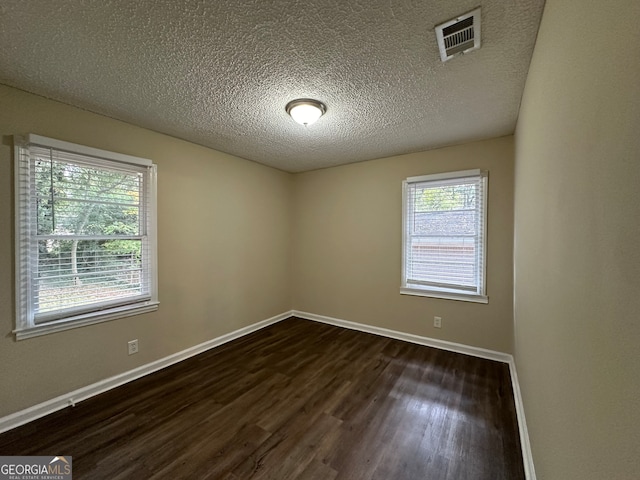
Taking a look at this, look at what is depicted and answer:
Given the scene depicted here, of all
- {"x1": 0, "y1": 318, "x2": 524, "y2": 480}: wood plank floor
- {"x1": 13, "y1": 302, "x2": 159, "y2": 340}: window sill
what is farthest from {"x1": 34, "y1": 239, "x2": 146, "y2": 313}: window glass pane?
{"x1": 0, "y1": 318, "x2": 524, "y2": 480}: wood plank floor

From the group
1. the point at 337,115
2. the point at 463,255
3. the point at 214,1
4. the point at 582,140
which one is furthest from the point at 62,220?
the point at 463,255

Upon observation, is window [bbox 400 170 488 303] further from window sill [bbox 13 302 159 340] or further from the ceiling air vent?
window sill [bbox 13 302 159 340]

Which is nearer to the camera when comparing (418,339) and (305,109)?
(305,109)

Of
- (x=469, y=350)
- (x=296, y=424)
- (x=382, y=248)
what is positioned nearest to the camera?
(x=296, y=424)

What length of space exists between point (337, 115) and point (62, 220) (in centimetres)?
249

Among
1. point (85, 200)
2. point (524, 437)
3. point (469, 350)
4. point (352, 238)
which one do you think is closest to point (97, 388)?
point (85, 200)

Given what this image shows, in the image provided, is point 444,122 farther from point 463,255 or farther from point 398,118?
point 463,255

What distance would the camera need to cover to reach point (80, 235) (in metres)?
2.23

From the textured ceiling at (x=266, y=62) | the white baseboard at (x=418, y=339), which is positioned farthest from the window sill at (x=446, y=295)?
the textured ceiling at (x=266, y=62)

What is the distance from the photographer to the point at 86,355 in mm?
2271

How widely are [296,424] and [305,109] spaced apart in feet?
8.09

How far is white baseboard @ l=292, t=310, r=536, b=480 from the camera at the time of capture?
1619mm

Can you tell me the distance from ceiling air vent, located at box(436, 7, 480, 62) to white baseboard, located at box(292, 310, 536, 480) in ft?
7.95

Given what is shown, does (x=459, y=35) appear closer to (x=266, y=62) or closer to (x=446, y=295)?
(x=266, y=62)
